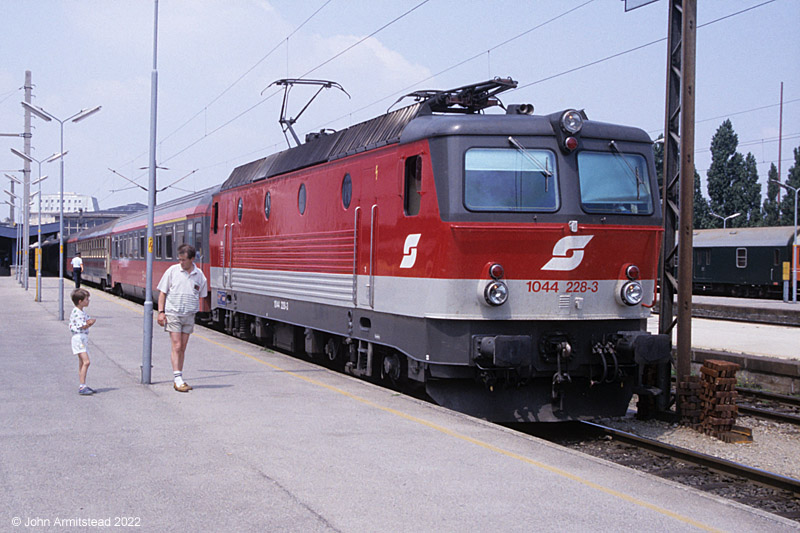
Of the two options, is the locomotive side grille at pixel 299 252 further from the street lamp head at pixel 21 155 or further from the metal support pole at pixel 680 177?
the street lamp head at pixel 21 155

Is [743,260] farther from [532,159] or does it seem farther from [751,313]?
[532,159]

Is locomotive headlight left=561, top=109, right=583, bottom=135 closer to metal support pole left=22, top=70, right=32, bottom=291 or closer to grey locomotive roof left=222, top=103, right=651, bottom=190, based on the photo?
grey locomotive roof left=222, top=103, right=651, bottom=190

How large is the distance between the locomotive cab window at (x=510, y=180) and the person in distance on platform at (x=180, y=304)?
3574mm

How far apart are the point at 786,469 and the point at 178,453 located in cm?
629

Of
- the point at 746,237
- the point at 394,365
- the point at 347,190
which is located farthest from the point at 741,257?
the point at 394,365

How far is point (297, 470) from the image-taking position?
6137 mm

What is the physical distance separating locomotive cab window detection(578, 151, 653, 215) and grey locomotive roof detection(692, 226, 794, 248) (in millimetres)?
26525

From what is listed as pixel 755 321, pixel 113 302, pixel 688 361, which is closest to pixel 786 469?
pixel 688 361

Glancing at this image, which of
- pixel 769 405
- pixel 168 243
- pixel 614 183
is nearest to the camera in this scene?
pixel 614 183

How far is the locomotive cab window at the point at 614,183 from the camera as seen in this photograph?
348 inches

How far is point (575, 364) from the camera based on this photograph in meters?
8.80

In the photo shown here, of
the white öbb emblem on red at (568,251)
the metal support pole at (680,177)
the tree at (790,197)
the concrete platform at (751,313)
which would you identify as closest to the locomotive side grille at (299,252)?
the white öbb emblem on red at (568,251)

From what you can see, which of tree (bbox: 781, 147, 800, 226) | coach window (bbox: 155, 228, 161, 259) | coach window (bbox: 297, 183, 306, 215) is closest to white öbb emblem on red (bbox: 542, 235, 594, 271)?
coach window (bbox: 297, 183, 306, 215)

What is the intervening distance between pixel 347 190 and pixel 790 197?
213 ft
